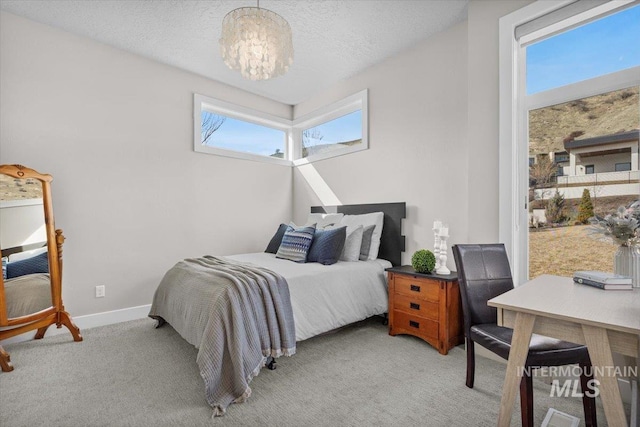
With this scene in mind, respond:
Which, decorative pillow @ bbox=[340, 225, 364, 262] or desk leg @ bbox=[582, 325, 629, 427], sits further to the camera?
decorative pillow @ bbox=[340, 225, 364, 262]

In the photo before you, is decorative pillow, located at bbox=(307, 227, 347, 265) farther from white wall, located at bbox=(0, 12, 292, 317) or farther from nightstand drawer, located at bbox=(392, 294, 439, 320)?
white wall, located at bbox=(0, 12, 292, 317)

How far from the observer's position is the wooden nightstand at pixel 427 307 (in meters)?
2.41

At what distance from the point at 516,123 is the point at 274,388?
2.56m

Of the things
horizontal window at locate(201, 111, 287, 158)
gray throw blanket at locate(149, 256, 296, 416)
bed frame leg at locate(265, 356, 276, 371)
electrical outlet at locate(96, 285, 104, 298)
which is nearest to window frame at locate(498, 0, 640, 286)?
gray throw blanket at locate(149, 256, 296, 416)

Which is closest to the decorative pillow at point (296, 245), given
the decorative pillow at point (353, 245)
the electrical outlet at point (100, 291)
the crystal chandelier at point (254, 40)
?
the decorative pillow at point (353, 245)

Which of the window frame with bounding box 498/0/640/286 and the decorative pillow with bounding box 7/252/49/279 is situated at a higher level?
the window frame with bounding box 498/0/640/286

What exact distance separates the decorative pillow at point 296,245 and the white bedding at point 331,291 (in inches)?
3.6

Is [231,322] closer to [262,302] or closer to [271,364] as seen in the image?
[262,302]

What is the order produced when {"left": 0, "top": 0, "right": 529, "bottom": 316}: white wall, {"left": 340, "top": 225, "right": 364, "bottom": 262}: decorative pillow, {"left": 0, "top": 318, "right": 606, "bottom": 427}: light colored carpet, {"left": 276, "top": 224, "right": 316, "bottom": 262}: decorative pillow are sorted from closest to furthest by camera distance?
{"left": 0, "top": 318, "right": 606, "bottom": 427}: light colored carpet → {"left": 0, "top": 0, "right": 529, "bottom": 316}: white wall → {"left": 276, "top": 224, "right": 316, "bottom": 262}: decorative pillow → {"left": 340, "top": 225, "right": 364, "bottom": 262}: decorative pillow

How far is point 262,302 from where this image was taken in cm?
211

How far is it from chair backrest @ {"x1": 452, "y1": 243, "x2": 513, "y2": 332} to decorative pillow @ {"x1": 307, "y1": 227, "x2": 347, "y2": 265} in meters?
1.26

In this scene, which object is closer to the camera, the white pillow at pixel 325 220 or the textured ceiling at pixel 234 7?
the textured ceiling at pixel 234 7

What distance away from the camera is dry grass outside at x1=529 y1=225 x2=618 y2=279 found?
2.06 meters

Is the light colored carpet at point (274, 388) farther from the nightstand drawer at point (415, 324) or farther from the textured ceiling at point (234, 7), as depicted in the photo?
the textured ceiling at point (234, 7)
